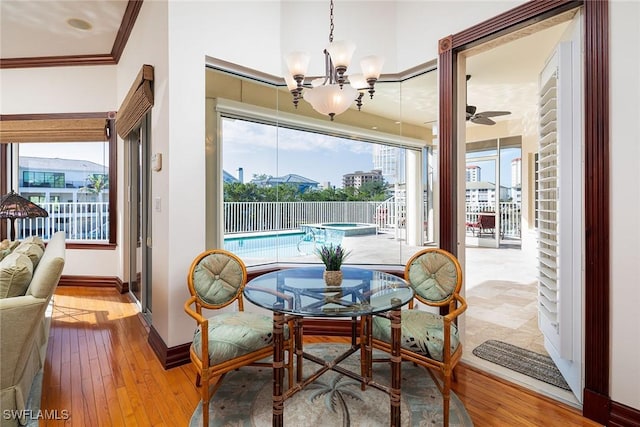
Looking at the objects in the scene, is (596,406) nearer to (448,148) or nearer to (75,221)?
(448,148)

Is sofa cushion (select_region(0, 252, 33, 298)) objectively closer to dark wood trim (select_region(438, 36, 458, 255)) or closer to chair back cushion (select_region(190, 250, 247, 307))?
chair back cushion (select_region(190, 250, 247, 307))

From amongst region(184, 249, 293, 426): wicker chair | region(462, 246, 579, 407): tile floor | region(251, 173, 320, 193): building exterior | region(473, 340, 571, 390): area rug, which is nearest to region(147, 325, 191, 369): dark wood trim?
region(184, 249, 293, 426): wicker chair

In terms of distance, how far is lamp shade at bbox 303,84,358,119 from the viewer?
7.06ft

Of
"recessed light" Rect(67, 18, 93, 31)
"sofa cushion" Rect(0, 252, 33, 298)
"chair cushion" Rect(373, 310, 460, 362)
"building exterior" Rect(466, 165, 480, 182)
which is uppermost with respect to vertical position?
"recessed light" Rect(67, 18, 93, 31)

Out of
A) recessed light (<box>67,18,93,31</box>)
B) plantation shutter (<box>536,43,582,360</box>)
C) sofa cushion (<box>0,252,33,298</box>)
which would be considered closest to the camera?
sofa cushion (<box>0,252,33,298</box>)

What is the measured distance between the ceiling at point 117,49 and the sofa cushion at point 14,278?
9.08ft

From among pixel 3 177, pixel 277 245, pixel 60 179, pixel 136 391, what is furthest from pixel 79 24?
pixel 136 391

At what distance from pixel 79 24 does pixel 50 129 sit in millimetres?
1692

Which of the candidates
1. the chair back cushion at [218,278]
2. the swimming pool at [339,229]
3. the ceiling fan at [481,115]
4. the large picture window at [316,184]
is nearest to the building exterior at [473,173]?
the ceiling fan at [481,115]

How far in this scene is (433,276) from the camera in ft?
7.93

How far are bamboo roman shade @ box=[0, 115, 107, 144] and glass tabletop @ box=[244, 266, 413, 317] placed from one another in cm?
410

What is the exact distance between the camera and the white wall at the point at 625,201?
1.73 meters

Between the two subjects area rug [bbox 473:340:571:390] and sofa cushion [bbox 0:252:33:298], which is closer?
sofa cushion [bbox 0:252:33:298]

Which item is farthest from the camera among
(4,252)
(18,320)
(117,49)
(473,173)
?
(473,173)
